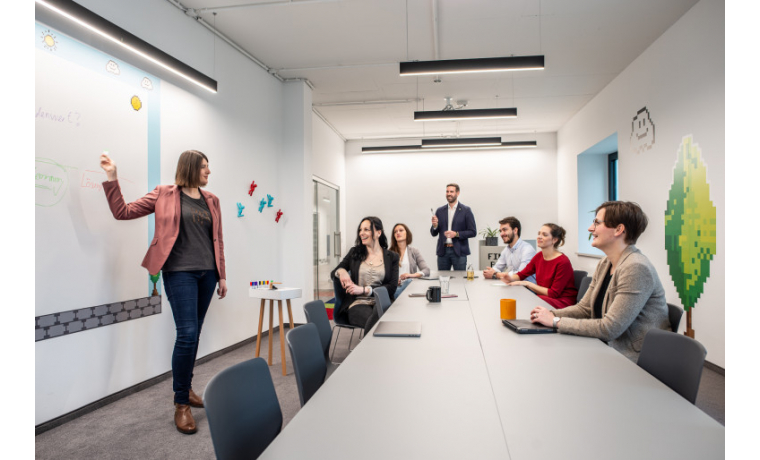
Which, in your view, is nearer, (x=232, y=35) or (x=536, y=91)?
(x=232, y=35)

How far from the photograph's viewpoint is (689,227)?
4.16 m

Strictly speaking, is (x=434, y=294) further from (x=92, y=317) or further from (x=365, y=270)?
(x=92, y=317)

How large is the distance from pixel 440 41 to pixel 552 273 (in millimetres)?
2883

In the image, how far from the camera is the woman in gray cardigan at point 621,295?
1884 mm

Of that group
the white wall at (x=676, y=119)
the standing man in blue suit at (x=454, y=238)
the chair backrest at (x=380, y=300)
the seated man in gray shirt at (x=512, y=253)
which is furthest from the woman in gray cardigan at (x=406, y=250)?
the white wall at (x=676, y=119)

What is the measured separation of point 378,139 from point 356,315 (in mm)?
6739

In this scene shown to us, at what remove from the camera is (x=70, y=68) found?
2.79 m

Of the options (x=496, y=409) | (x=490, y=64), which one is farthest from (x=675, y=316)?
(x=490, y=64)

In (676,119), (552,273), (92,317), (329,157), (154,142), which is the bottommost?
(92,317)

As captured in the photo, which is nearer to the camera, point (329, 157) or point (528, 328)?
point (528, 328)

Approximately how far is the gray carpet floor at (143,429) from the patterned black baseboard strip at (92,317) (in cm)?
57

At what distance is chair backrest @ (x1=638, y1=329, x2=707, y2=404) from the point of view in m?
1.43
